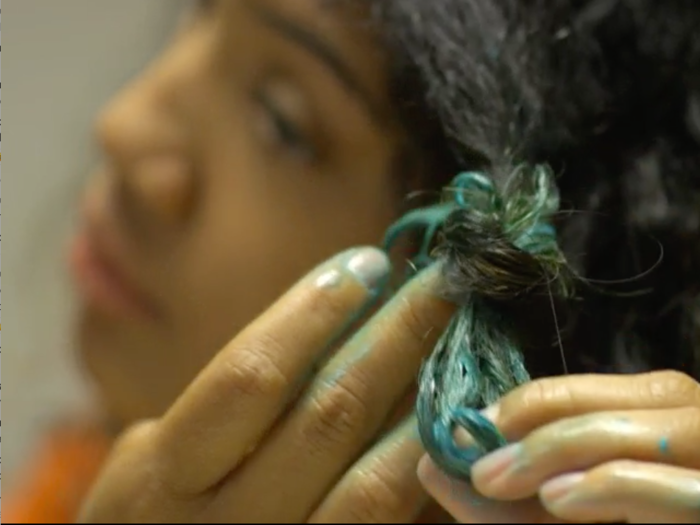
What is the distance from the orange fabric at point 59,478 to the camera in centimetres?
73

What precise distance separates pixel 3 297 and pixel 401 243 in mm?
624

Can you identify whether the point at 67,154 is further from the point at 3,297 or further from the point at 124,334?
the point at 124,334

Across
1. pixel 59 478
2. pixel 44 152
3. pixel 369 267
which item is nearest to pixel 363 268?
pixel 369 267

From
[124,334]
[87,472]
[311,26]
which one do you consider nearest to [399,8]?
[311,26]

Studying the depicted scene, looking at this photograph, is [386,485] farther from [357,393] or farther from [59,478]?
[59,478]

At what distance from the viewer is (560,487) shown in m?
0.32

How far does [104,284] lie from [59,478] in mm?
234

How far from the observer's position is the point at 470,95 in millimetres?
461

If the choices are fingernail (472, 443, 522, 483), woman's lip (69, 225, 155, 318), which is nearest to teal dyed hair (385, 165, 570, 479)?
fingernail (472, 443, 522, 483)

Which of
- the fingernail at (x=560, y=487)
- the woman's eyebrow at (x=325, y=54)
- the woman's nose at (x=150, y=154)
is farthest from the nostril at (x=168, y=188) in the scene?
the fingernail at (x=560, y=487)

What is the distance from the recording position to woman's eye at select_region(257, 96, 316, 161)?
1.79 feet

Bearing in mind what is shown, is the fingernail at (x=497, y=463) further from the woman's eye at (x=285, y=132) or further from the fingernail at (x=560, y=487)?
the woman's eye at (x=285, y=132)

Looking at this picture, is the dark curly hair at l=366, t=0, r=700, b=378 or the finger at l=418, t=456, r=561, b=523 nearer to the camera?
the finger at l=418, t=456, r=561, b=523

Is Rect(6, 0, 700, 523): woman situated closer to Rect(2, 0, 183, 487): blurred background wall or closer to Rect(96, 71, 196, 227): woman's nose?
Rect(96, 71, 196, 227): woman's nose
